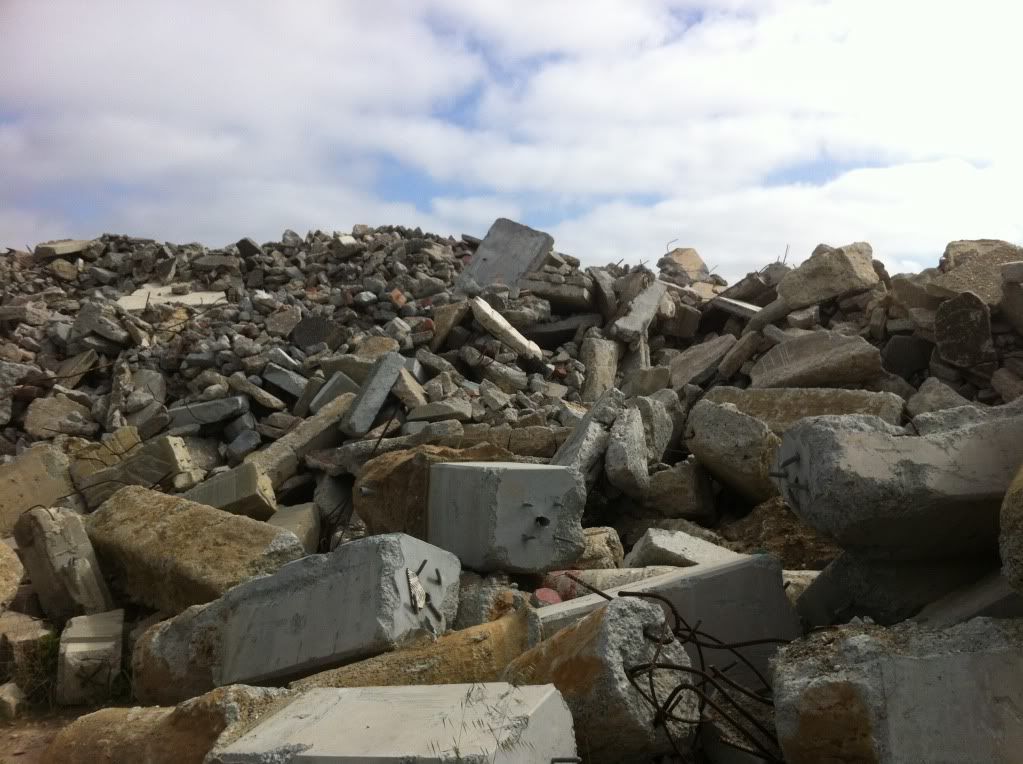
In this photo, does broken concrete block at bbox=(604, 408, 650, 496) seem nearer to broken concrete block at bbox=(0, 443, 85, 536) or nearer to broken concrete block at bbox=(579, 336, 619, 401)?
broken concrete block at bbox=(579, 336, 619, 401)

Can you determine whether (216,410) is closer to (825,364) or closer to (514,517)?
(514,517)

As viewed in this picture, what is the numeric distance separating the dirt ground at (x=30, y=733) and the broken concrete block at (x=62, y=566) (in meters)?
0.70

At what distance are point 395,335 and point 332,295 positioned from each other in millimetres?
2242

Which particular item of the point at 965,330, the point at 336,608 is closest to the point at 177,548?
the point at 336,608

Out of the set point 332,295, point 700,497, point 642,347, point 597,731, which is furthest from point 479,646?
point 332,295

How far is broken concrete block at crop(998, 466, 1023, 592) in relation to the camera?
2664mm

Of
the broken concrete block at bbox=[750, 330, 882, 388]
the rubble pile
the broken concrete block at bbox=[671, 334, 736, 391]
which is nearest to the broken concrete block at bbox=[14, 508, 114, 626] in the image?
the rubble pile

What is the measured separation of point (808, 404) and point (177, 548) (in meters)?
4.17

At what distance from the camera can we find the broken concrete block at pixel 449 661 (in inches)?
134

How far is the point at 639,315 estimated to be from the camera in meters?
9.84

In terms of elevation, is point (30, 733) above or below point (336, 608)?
below

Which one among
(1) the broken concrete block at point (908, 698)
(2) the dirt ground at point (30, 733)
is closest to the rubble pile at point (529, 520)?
(1) the broken concrete block at point (908, 698)

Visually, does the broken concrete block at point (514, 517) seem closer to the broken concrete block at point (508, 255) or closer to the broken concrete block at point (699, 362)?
the broken concrete block at point (699, 362)

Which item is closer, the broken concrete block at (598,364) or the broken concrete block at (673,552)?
the broken concrete block at (673,552)
